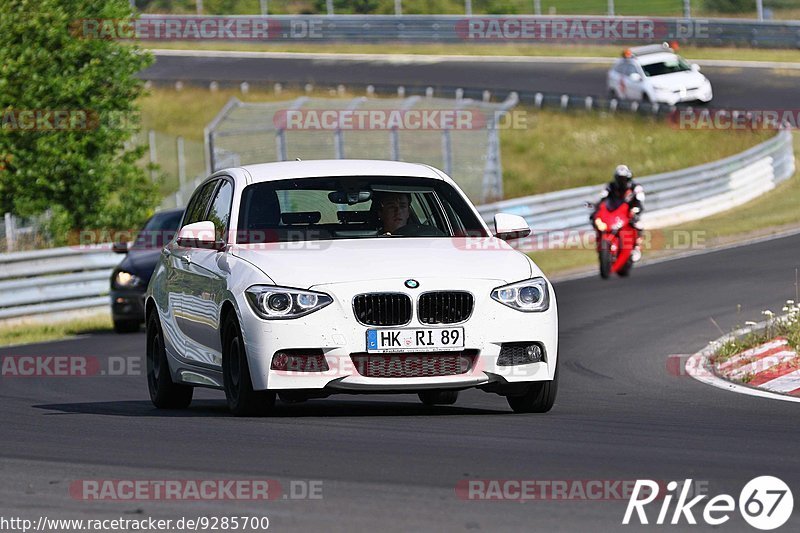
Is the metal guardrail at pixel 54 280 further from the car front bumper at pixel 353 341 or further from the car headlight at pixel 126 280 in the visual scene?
the car front bumper at pixel 353 341

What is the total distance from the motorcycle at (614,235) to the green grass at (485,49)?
3168 cm

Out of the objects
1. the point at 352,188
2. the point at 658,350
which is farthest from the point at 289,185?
the point at 658,350

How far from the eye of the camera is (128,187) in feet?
99.5

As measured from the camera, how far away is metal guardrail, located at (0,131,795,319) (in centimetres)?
2317

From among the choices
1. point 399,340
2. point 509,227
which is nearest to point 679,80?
point 509,227

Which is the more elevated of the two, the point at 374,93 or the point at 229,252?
the point at 229,252

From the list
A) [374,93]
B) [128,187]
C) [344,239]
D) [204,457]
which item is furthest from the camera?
[374,93]

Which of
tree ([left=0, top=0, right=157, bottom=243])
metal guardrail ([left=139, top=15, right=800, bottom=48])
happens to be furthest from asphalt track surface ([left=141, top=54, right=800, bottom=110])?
tree ([left=0, top=0, right=157, bottom=243])

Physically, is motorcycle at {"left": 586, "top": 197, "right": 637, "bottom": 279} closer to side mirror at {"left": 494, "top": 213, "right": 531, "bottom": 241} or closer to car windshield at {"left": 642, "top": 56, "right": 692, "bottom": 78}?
side mirror at {"left": 494, "top": 213, "right": 531, "bottom": 241}

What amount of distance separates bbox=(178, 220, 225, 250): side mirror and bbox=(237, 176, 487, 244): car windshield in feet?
0.58

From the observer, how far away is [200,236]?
1033cm

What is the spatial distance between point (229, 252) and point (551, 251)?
68.0ft

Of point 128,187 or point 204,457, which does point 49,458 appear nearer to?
point 204,457

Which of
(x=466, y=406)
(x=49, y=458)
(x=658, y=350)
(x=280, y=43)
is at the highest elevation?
(x=49, y=458)
